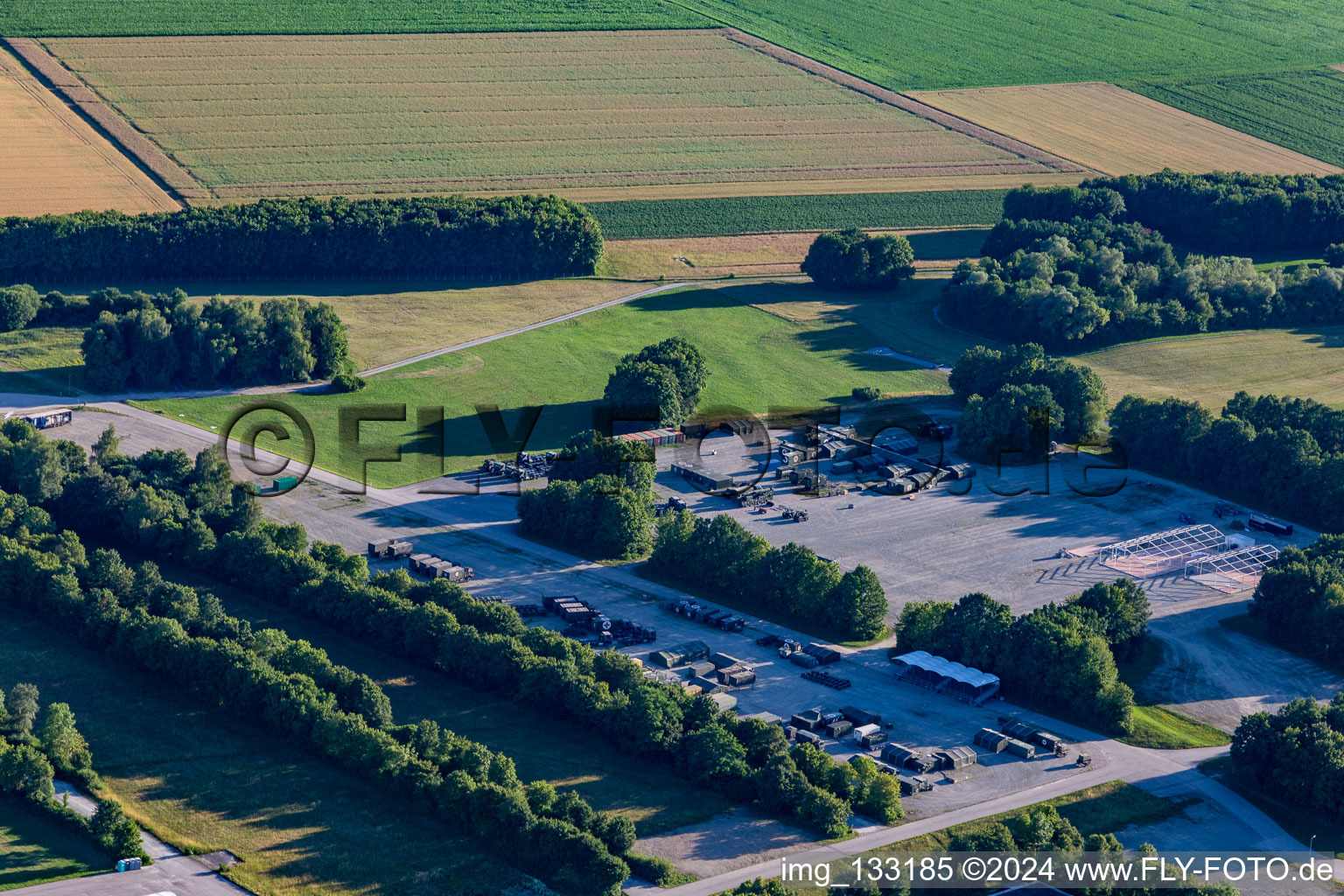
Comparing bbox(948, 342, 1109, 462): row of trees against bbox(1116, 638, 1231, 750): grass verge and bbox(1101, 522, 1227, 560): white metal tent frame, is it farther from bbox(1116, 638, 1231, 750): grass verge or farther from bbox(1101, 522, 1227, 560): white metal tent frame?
bbox(1116, 638, 1231, 750): grass verge

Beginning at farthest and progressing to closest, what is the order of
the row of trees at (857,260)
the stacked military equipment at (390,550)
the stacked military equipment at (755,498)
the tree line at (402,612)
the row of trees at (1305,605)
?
the row of trees at (857,260) < the stacked military equipment at (755,498) < the stacked military equipment at (390,550) < the row of trees at (1305,605) < the tree line at (402,612)

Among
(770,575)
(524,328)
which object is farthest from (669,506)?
(524,328)

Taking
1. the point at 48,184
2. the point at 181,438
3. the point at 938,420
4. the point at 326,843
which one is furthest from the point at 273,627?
the point at 48,184

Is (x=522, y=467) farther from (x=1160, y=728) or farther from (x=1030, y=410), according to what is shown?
(x=1160, y=728)

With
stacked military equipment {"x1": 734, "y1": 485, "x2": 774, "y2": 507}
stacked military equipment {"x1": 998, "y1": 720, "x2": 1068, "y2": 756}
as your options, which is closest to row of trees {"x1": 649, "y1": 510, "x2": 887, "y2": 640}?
stacked military equipment {"x1": 734, "y1": 485, "x2": 774, "y2": 507}

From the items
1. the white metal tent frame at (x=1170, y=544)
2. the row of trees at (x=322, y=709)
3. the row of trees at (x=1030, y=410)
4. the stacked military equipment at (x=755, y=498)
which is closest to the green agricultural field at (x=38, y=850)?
the row of trees at (x=322, y=709)

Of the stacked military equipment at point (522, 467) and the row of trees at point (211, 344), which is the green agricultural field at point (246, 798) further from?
the row of trees at point (211, 344)
